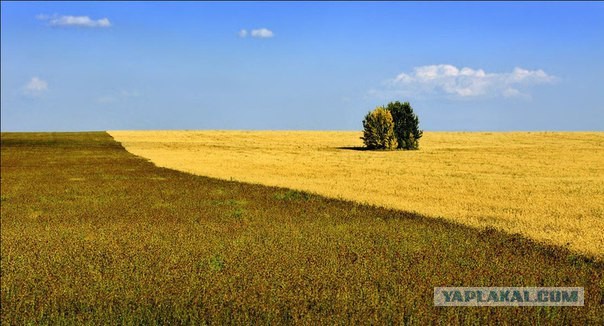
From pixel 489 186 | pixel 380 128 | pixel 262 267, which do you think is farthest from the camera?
pixel 380 128

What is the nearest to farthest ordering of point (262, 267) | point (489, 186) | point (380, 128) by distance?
point (262, 267)
point (489, 186)
point (380, 128)

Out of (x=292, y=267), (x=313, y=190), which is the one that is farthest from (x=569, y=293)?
(x=313, y=190)

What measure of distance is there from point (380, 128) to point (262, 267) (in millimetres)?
58645

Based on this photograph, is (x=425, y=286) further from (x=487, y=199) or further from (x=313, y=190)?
(x=313, y=190)

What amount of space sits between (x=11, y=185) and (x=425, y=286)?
2507 centimetres

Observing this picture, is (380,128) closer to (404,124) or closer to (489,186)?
(404,124)

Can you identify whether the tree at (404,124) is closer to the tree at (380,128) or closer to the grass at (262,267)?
the tree at (380,128)

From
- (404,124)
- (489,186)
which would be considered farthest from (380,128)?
(489,186)

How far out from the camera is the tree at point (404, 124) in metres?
Result: 68.4

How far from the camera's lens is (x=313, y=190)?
2606cm

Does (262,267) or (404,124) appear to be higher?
(404,124)

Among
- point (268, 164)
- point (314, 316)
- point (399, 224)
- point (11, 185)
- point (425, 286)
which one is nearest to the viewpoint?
point (314, 316)

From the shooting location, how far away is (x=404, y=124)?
68.8 meters

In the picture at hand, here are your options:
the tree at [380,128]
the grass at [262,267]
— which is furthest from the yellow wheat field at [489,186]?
the tree at [380,128]
